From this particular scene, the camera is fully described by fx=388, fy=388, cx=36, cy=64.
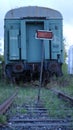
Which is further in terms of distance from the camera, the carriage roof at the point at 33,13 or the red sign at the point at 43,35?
the carriage roof at the point at 33,13

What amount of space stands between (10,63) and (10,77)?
2.81ft

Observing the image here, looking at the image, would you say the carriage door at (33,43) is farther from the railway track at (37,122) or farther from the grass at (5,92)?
the railway track at (37,122)

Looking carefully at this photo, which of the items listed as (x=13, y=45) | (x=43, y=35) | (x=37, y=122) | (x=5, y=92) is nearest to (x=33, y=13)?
(x=13, y=45)

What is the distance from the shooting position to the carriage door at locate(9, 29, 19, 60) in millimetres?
16125

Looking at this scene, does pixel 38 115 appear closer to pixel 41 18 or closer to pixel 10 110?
pixel 10 110

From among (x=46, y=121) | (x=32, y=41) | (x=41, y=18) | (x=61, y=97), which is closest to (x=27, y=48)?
(x=32, y=41)

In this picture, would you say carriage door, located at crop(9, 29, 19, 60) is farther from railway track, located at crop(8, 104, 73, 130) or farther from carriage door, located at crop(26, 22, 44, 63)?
railway track, located at crop(8, 104, 73, 130)

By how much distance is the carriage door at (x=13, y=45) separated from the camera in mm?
16125

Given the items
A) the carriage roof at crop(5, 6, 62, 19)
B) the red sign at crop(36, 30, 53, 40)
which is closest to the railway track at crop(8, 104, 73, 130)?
the red sign at crop(36, 30, 53, 40)

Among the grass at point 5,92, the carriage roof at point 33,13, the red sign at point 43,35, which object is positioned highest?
the carriage roof at point 33,13

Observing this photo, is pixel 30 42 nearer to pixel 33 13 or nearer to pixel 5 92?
pixel 33 13

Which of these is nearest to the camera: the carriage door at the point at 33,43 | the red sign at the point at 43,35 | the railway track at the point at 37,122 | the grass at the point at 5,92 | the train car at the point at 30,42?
the railway track at the point at 37,122

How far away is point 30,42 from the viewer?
53.9 feet

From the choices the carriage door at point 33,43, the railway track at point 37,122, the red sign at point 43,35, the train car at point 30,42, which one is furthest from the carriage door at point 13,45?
the railway track at point 37,122
